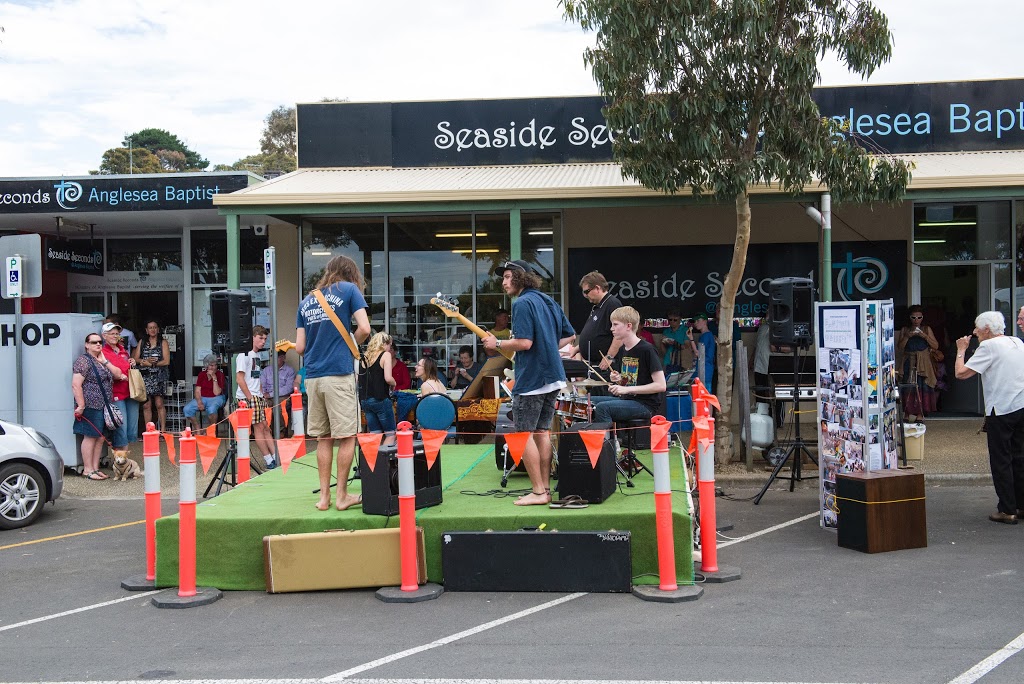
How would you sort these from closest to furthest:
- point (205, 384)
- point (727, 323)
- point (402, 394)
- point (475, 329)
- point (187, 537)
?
point (187, 537) < point (475, 329) < point (727, 323) < point (402, 394) < point (205, 384)

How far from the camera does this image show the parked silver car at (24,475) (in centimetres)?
866

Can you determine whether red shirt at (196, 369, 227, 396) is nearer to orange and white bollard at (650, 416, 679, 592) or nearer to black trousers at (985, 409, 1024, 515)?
orange and white bollard at (650, 416, 679, 592)

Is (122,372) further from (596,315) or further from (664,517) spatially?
(664,517)

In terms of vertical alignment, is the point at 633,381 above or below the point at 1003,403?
above

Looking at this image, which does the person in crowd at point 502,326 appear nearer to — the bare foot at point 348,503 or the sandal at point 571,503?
the bare foot at point 348,503

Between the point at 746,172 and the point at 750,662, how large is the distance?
6.61 meters

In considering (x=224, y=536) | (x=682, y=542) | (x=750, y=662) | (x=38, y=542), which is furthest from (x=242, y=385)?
(x=750, y=662)

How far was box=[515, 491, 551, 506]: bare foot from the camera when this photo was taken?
656 cm

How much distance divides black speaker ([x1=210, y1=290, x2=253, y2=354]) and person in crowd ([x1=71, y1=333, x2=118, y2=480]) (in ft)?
7.25

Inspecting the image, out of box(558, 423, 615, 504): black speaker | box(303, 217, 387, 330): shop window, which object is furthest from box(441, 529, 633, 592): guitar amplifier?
box(303, 217, 387, 330): shop window

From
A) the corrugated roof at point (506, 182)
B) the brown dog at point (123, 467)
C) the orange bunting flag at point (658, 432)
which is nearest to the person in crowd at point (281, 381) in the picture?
the brown dog at point (123, 467)

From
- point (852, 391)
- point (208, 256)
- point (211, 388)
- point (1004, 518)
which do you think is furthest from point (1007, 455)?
point (208, 256)

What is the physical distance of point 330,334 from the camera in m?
6.56

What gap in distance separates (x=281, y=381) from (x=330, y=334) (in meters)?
6.15
